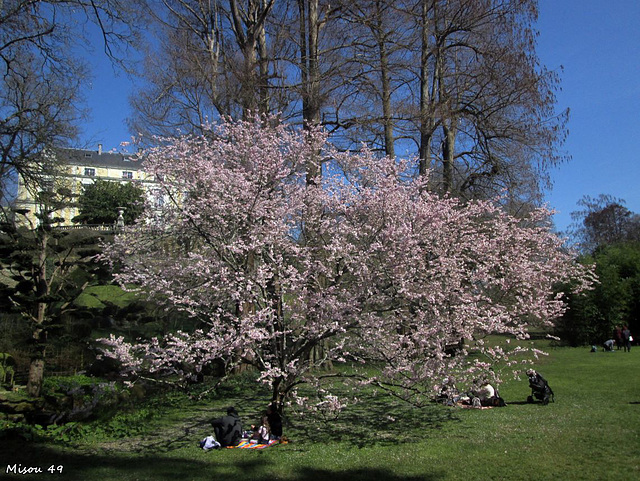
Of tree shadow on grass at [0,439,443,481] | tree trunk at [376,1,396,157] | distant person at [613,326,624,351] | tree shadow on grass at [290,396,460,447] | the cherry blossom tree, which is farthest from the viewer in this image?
Answer: distant person at [613,326,624,351]

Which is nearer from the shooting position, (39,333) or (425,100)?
(39,333)

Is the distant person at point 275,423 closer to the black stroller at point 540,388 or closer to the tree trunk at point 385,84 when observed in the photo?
the black stroller at point 540,388

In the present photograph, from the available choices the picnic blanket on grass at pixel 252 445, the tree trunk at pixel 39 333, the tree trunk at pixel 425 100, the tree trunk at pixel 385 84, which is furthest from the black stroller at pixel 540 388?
the tree trunk at pixel 39 333

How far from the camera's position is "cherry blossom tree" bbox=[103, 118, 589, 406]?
667cm

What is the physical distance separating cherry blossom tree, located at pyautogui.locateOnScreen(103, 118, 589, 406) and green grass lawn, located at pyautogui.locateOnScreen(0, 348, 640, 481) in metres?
0.79

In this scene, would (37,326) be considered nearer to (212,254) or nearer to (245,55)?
(212,254)

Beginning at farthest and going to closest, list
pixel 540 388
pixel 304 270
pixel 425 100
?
1. pixel 425 100
2. pixel 540 388
3. pixel 304 270

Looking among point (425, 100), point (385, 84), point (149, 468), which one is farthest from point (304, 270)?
point (425, 100)

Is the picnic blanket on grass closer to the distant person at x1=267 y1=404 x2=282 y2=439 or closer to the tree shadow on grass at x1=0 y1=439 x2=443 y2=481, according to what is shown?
the distant person at x1=267 y1=404 x2=282 y2=439

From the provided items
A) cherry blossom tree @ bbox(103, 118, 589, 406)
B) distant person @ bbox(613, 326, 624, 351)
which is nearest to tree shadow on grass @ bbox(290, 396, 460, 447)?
cherry blossom tree @ bbox(103, 118, 589, 406)

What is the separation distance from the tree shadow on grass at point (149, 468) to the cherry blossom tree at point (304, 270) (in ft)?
3.78

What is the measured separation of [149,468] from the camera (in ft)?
19.2

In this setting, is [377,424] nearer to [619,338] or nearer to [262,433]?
[262,433]

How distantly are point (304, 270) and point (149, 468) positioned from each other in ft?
10.9
